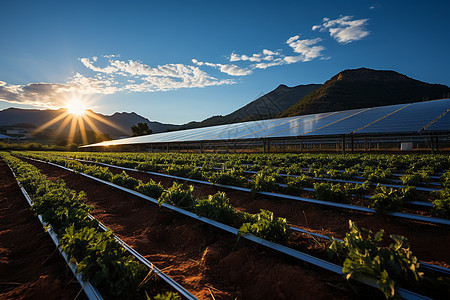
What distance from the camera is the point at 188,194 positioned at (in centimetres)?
486

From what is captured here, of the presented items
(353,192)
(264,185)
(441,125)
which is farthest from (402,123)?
(264,185)

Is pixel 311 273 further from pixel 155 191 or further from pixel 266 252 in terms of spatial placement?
pixel 155 191

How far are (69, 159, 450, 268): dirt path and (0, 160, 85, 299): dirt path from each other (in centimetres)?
375

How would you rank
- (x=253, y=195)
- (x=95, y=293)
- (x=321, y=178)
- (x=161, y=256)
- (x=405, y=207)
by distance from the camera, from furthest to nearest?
(x=321, y=178)
(x=253, y=195)
(x=405, y=207)
(x=161, y=256)
(x=95, y=293)

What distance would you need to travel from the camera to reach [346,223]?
409 cm

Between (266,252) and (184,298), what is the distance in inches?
51.1

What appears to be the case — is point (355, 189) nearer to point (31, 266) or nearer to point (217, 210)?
point (217, 210)

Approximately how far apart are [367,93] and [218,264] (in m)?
105

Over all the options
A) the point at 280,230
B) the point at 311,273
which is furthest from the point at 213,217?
the point at 311,273

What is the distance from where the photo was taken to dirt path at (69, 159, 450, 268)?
10.1ft

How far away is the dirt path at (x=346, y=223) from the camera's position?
3.08 metres

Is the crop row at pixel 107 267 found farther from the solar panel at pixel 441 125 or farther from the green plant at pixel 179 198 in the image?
the solar panel at pixel 441 125

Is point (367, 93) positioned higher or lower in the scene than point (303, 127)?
higher

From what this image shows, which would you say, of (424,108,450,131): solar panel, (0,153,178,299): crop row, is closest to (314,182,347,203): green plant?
(0,153,178,299): crop row
